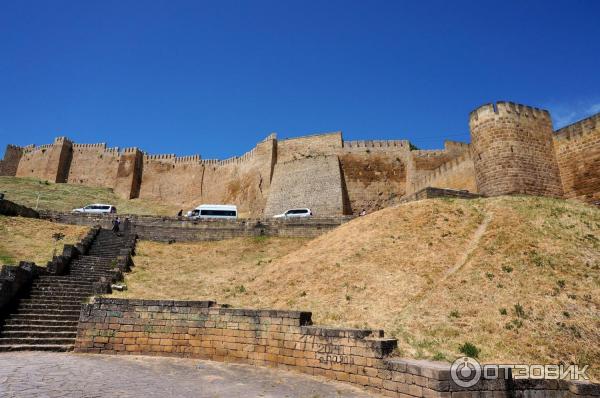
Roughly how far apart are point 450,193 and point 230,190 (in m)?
31.5

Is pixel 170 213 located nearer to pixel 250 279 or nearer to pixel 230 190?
pixel 230 190

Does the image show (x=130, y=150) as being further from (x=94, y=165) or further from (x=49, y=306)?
(x=49, y=306)

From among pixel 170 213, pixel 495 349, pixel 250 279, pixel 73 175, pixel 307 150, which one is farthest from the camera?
pixel 73 175

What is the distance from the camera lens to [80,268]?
16484 mm

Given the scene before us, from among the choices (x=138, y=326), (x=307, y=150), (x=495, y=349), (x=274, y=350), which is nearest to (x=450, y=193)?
(x=495, y=349)

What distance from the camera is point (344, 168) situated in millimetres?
39344

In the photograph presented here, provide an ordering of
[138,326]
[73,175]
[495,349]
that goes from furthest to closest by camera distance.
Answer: [73,175], [138,326], [495,349]

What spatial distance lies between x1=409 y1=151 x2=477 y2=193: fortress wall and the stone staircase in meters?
21.5

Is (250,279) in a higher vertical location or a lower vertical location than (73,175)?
lower

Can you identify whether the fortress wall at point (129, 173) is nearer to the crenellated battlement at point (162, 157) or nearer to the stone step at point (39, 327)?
the crenellated battlement at point (162, 157)

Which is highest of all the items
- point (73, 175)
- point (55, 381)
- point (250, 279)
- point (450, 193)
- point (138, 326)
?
point (73, 175)

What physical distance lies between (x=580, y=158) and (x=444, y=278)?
1331 centimetres

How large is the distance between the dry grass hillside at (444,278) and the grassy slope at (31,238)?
4483 millimetres

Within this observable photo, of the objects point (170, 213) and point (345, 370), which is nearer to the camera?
point (345, 370)
